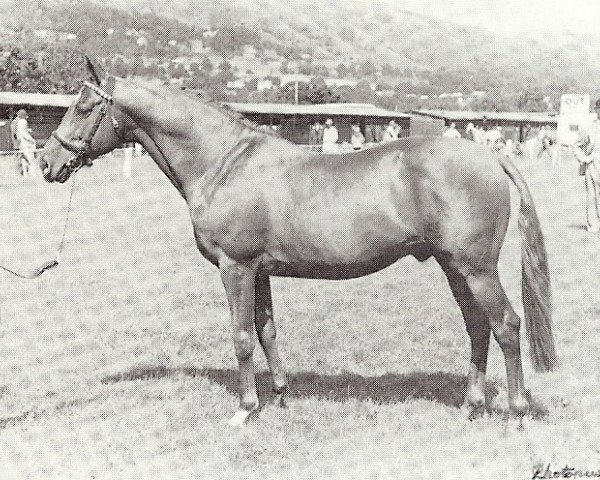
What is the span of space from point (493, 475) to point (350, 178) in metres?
2.39

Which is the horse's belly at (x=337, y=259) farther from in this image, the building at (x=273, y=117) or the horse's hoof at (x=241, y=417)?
the building at (x=273, y=117)

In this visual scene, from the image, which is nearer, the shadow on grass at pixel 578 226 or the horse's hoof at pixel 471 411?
the horse's hoof at pixel 471 411

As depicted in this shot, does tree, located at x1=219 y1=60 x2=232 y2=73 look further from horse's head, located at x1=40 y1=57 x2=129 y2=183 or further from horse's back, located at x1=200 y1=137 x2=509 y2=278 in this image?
horse's back, located at x1=200 y1=137 x2=509 y2=278

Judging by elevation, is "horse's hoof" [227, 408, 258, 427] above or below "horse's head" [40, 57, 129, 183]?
below

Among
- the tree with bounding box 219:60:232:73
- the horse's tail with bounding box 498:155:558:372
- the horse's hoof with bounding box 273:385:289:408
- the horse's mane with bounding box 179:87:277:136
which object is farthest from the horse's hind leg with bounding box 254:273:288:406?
the tree with bounding box 219:60:232:73

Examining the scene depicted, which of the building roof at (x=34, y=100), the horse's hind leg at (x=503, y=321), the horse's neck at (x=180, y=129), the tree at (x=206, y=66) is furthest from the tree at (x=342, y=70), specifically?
the horse's hind leg at (x=503, y=321)

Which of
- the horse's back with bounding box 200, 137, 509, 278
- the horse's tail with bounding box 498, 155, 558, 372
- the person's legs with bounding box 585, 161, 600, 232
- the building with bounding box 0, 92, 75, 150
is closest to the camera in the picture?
the horse's back with bounding box 200, 137, 509, 278

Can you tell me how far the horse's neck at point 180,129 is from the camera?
5.76 m

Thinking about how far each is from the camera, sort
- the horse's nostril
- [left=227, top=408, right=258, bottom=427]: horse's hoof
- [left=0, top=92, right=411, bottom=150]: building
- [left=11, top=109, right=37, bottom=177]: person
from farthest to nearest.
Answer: [left=0, top=92, right=411, bottom=150]: building, [left=11, top=109, right=37, bottom=177]: person, the horse's nostril, [left=227, top=408, right=258, bottom=427]: horse's hoof

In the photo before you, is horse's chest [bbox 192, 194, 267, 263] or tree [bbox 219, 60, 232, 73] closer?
horse's chest [bbox 192, 194, 267, 263]

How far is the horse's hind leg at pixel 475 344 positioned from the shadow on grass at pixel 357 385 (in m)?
0.20

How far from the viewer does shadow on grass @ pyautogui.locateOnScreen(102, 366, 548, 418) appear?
6224mm

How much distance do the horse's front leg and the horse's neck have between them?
823 millimetres
